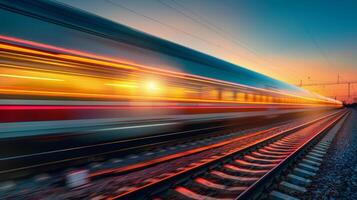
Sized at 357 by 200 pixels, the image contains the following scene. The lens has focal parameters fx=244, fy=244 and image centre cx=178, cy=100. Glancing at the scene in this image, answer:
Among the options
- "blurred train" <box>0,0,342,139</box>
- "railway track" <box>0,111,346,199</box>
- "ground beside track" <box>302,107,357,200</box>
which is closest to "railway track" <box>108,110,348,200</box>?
"railway track" <box>0,111,346,199</box>

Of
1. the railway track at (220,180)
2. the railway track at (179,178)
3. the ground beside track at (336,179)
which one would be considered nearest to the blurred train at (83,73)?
the railway track at (179,178)

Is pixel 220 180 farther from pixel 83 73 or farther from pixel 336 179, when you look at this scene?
pixel 83 73

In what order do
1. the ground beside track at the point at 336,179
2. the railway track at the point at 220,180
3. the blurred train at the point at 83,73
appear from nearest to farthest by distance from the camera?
the railway track at the point at 220,180 < the ground beside track at the point at 336,179 < the blurred train at the point at 83,73

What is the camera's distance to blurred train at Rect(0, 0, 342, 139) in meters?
4.04

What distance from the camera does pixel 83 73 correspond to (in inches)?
197

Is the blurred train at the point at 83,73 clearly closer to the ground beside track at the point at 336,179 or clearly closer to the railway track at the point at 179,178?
the railway track at the point at 179,178

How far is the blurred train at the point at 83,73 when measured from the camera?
13.2 ft

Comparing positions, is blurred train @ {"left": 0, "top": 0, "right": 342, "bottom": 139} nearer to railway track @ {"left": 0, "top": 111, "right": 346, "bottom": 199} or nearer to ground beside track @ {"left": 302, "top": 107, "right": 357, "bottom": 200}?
railway track @ {"left": 0, "top": 111, "right": 346, "bottom": 199}

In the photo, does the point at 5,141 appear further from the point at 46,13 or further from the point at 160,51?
the point at 160,51

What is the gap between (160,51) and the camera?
22.9ft

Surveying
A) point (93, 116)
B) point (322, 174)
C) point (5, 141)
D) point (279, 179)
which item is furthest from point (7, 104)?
point (322, 174)

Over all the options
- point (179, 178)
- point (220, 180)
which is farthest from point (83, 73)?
point (220, 180)

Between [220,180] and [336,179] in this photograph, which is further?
[336,179]

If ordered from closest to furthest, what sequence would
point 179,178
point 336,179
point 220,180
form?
point 179,178 < point 220,180 < point 336,179
